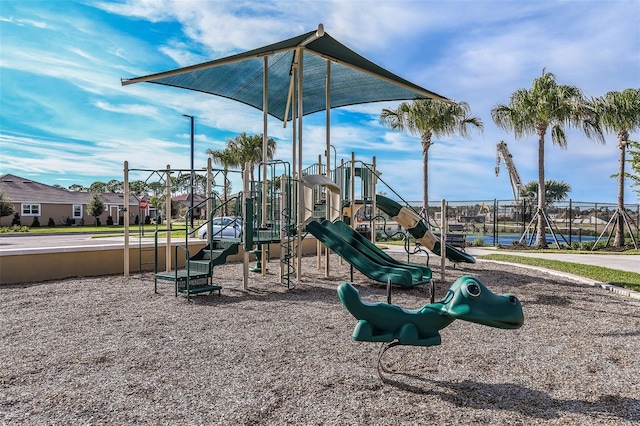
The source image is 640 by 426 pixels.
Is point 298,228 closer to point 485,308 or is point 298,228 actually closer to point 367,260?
point 367,260

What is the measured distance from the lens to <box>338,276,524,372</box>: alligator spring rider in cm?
329

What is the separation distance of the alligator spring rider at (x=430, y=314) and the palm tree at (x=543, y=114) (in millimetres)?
18104

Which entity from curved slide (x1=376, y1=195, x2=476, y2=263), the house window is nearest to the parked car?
curved slide (x1=376, y1=195, x2=476, y2=263)

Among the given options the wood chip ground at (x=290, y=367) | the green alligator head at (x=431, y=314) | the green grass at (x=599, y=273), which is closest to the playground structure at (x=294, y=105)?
the wood chip ground at (x=290, y=367)

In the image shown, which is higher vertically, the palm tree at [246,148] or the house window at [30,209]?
the palm tree at [246,148]

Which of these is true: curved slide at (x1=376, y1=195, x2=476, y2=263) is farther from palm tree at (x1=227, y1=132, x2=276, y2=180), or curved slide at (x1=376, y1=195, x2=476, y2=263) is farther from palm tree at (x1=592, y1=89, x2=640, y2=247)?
palm tree at (x1=227, y1=132, x2=276, y2=180)

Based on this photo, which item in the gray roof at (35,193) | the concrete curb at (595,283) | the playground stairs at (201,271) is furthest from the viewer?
the gray roof at (35,193)

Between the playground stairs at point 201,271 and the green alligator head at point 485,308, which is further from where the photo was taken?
the playground stairs at point 201,271

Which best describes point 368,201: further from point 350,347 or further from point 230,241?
point 350,347

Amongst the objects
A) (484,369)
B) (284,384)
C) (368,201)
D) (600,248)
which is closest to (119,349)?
(284,384)

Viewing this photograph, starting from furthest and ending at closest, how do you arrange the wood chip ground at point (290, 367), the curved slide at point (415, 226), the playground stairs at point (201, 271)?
the curved slide at point (415, 226), the playground stairs at point (201, 271), the wood chip ground at point (290, 367)

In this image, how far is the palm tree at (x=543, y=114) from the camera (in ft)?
61.2

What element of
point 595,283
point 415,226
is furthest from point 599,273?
point 415,226

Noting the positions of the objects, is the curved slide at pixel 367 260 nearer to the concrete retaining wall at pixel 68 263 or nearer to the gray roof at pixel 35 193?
the concrete retaining wall at pixel 68 263
